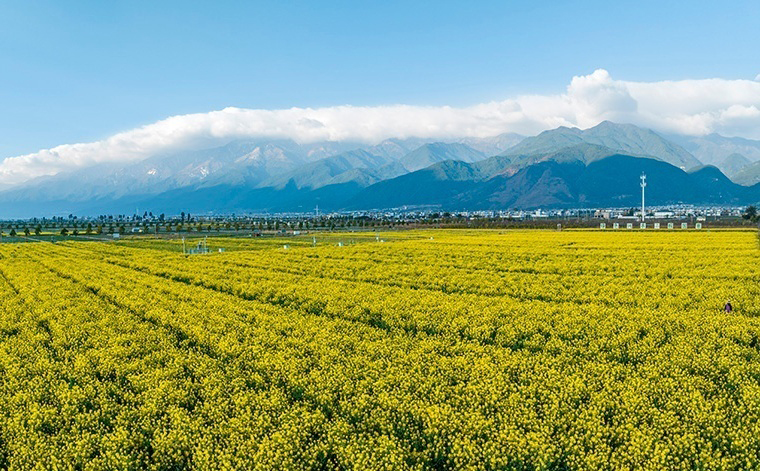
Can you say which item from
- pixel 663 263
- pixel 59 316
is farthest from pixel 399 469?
pixel 663 263

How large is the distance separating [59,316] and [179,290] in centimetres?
868

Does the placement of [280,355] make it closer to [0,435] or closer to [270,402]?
[270,402]

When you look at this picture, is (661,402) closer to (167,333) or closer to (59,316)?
(167,333)

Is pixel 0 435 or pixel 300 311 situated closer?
pixel 0 435

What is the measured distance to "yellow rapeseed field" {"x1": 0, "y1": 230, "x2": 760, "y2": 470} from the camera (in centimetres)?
1154

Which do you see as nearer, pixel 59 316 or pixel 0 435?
pixel 0 435

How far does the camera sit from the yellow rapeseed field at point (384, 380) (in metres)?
11.5

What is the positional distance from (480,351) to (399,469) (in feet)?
28.0

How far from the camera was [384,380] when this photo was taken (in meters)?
15.2

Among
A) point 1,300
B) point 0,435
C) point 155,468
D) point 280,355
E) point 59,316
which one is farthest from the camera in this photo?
point 1,300

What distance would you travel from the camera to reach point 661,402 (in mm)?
13641

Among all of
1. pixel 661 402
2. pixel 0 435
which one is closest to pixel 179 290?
pixel 0 435

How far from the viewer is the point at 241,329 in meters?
22.5

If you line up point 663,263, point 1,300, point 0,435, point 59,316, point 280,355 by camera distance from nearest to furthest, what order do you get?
point 0,435 → point 280,355 → point 59,316 → point 1,300 → point 663,263
